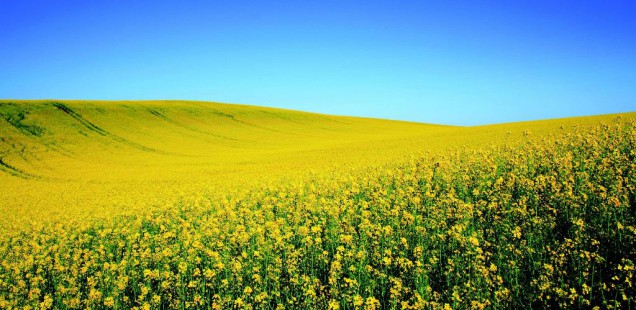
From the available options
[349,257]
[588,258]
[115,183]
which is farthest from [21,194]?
[588,258]

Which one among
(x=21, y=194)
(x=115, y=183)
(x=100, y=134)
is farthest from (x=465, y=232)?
(x=100, y=134)

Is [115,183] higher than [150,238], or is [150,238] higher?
[150,238]

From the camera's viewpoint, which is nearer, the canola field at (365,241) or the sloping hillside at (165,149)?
the canola field at (365,241)

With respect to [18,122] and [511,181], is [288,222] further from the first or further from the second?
[18,122]

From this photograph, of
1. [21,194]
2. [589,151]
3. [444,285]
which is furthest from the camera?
[21,194]

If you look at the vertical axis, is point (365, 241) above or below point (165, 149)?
above

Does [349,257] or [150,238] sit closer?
[349,257]

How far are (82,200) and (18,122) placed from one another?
27.9 m

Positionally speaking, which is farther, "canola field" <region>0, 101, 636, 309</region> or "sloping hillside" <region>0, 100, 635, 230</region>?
"sloping hillside" <region>0, 100, 635, 230</region>

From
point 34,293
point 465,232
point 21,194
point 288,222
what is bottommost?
point 21,194

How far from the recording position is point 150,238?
777 cm

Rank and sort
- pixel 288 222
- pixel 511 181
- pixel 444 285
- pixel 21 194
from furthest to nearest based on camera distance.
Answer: pixel 21 194
pixel 288 222
pixel 511 181
pixel 444 285

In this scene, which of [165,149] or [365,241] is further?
[165,149]

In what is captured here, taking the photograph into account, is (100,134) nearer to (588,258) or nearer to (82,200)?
(82,200)
